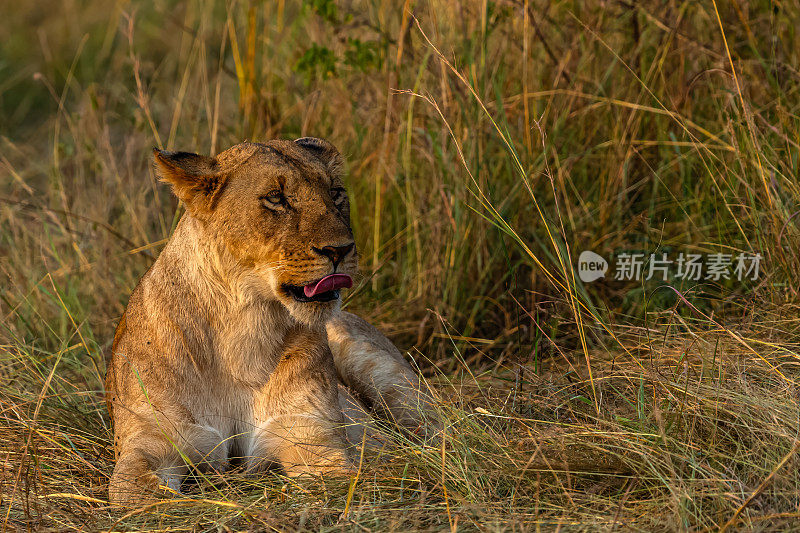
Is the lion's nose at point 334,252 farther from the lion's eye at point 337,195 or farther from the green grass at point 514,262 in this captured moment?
the green grass at point 514,262

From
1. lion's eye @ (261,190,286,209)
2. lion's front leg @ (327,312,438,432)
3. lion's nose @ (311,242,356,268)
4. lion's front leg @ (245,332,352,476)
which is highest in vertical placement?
lion's eye @ (261,190,286,209)

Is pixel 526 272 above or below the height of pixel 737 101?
below

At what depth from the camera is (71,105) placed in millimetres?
8117

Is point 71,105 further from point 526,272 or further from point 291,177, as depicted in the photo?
point 291,177

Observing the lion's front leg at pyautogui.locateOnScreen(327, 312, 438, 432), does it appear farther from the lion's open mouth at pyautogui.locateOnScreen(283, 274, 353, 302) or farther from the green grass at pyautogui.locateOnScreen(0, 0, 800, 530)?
the lion's open mouth at pyautogui.locateOnScreen(283, 274, 353, 302)

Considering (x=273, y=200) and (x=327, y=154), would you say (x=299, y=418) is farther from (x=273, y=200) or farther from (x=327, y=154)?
(x=327, y=154)

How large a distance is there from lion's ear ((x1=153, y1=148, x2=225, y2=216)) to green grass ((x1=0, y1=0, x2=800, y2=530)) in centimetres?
72

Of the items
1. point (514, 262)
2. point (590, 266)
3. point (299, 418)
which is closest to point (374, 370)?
point (299, 418)

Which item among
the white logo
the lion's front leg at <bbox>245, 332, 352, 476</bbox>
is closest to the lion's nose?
the lion's front leg at <bbox>245, 332, 352, 476</bbox>

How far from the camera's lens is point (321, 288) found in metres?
3.03

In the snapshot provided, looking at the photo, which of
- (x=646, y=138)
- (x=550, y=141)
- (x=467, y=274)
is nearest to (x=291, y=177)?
(x=467, y=274)

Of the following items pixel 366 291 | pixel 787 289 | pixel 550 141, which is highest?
pixel 550 141

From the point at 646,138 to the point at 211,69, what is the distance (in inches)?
178

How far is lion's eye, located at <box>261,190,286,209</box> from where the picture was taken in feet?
10.2
